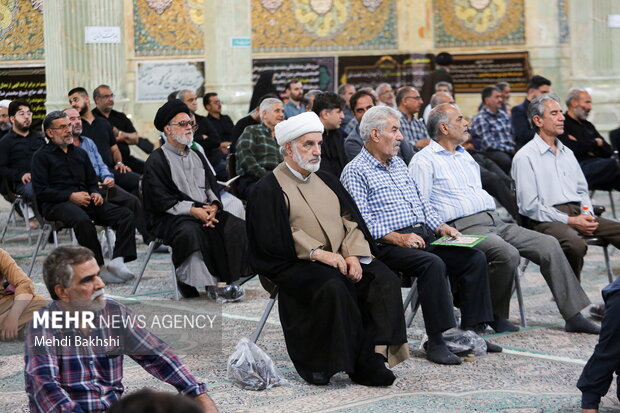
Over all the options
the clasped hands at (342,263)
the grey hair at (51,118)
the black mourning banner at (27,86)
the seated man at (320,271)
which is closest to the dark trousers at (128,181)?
the grey hair at (51,118)

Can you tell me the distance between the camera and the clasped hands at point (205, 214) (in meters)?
6.71

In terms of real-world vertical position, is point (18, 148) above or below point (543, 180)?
above

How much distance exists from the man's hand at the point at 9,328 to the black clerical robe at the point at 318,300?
1143 mm

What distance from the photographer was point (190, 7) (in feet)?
51.9

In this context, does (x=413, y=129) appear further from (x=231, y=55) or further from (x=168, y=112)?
(x=231, y=55)

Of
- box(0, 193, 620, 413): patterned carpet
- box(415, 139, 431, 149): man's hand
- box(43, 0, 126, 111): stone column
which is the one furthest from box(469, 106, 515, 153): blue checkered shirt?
box(43, 0, 126, 111): stone column

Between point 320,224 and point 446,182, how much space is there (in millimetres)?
1162

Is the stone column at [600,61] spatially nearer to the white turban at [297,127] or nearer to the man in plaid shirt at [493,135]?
the man in plaid shirt at [493,135]

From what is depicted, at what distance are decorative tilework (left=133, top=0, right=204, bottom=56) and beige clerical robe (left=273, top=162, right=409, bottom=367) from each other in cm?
1108

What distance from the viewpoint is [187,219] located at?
6762 millimetres

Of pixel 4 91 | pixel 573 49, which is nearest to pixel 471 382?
pixel 4 91

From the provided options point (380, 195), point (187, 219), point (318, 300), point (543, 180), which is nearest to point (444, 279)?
point (380, 195)

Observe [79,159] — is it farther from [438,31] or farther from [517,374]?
[438,31]

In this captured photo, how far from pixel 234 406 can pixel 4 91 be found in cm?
673
